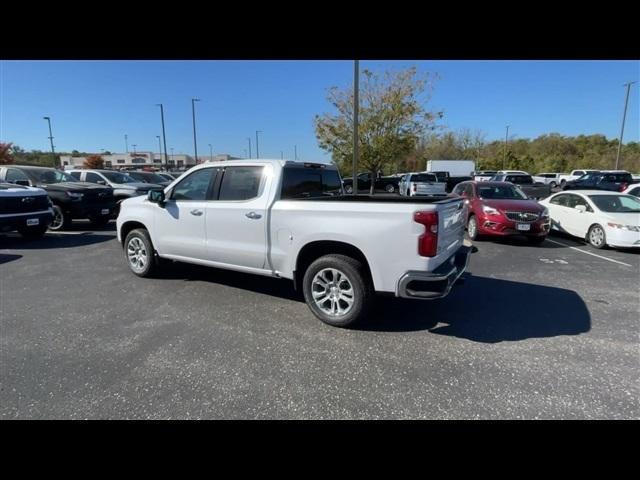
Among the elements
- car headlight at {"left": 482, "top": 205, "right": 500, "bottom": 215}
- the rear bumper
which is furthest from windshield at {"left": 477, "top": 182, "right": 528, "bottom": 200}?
the rear bumper

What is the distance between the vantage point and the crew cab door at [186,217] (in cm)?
473

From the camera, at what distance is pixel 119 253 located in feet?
24.0

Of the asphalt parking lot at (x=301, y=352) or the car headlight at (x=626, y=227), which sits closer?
the asphalt parking lot at (x=301, y=352)

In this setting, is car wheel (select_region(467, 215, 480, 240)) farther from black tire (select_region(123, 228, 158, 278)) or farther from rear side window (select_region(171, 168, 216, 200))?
black tire (select_region(123, 228, 158, 278))

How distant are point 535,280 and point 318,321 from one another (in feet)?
13.1

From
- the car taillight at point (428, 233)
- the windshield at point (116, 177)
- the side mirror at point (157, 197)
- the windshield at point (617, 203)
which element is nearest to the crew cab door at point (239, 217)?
the side mirror at point (157, 197)

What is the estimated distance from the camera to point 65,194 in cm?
978

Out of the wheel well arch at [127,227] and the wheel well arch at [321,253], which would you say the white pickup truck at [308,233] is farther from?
the wheel well arch at [127,227]

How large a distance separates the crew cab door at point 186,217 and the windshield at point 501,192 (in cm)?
760

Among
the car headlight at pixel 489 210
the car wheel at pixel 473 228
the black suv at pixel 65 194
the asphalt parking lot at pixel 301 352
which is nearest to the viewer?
the asphalt parking lot at pixel 301 352

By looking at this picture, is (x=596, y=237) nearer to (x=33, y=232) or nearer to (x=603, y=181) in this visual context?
(x=33, y=232)

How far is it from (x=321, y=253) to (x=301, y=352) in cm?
119
